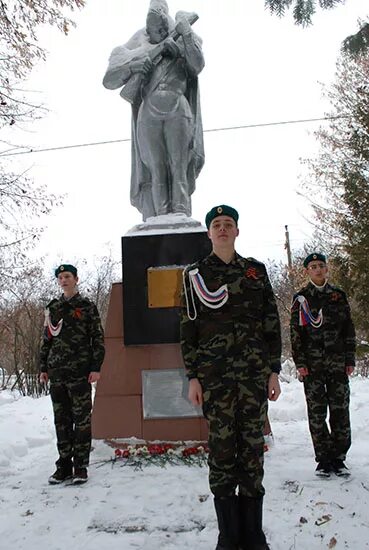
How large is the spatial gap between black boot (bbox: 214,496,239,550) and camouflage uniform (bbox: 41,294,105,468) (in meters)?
1.66

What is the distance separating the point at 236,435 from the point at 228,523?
39 cm

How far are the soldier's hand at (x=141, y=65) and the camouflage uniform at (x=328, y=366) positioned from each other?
3.24 metres

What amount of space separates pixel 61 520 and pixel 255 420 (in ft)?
4.42

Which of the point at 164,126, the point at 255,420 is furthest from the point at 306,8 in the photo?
the point at 255,420

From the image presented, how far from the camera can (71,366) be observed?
3.67 m

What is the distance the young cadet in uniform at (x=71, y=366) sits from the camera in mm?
3619

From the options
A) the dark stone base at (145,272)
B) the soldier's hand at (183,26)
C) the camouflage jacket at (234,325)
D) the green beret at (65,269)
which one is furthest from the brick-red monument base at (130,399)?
the soldier's hand at (183,26)

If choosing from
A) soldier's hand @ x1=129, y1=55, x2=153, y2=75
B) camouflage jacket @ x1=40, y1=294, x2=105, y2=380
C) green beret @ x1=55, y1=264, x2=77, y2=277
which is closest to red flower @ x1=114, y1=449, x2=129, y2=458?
camouflage jacket @ x1=40, y1=294, x2=105, y2=380

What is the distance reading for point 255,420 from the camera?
229cm

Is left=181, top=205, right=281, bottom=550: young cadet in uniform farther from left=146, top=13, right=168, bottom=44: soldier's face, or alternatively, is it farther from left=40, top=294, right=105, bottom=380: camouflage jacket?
left=146, top=13, right=168, bottom=44: soldier's face

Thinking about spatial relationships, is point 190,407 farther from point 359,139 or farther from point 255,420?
point 359,139

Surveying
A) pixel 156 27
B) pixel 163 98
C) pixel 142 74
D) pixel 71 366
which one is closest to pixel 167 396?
pixel 71 366

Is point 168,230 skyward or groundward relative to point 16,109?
groundward

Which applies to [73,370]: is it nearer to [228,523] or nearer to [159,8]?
[228,523]
